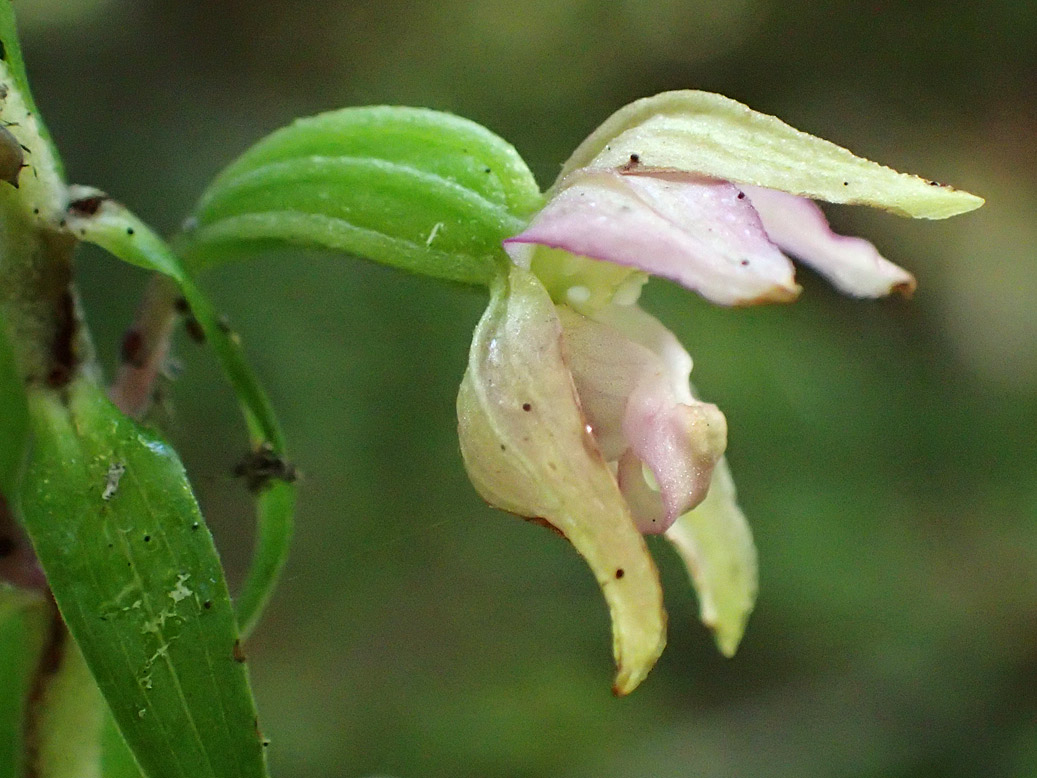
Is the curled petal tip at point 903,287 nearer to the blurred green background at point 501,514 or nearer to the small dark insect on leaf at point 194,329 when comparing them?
the small dark insect on leaf at point 194,329

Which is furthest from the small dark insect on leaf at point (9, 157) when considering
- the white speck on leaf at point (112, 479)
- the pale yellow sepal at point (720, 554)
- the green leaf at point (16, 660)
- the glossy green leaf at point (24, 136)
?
the pale yellow sepal at point (720, 554)

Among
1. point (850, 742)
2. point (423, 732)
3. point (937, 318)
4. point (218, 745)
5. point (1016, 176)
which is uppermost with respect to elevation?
point (218, 745)

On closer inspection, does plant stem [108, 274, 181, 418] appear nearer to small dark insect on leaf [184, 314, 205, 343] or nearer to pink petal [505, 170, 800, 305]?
small dark insect on leaf [184, 314, 205, 343]

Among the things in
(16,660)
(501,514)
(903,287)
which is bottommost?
(501,514)

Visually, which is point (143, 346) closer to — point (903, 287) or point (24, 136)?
point (24, 136)

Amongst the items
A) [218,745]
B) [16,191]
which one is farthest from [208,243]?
[218,745]

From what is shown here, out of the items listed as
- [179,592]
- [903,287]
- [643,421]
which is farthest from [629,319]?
[179,592]

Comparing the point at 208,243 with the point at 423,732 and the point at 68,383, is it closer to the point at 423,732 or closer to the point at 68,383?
the point at 68,383

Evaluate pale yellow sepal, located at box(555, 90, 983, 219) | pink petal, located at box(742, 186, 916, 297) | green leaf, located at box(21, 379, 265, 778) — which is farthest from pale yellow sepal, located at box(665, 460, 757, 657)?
green leaf, located at box(21, 379, 265, 778)
